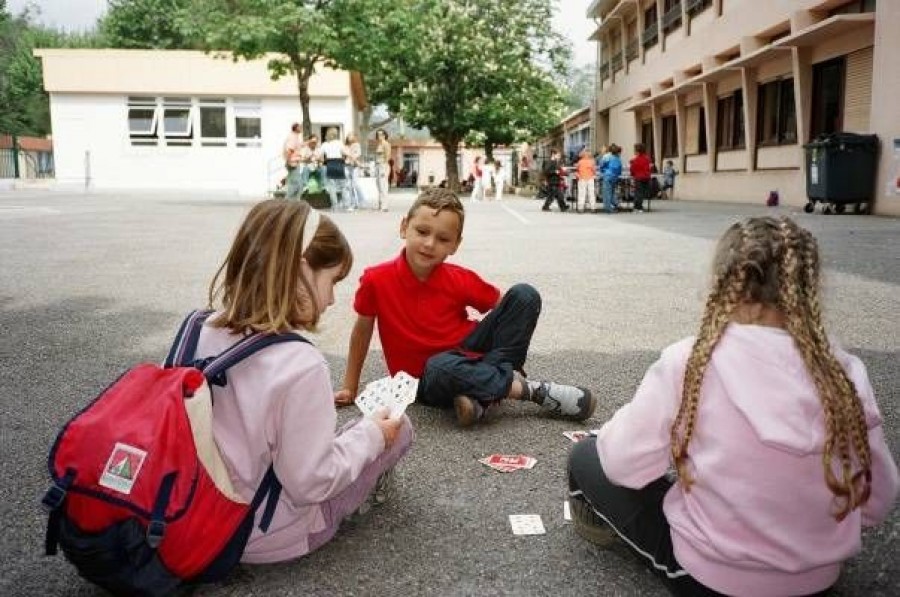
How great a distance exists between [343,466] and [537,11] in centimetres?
4293

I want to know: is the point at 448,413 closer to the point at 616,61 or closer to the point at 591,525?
the point at 591,525

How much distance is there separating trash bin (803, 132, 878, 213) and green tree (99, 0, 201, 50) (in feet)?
167

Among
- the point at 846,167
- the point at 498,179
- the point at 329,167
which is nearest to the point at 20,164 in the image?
the point at 498,179

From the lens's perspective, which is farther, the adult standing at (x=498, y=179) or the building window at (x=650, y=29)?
the building window at (x=650, y=29)

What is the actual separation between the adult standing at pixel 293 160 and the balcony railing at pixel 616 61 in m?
23.1

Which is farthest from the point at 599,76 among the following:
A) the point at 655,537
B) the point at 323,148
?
the point at 655,537

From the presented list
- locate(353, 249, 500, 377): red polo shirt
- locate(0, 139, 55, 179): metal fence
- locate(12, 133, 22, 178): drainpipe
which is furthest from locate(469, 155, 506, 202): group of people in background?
locate(353, 249, 500, 377): red polo shirt

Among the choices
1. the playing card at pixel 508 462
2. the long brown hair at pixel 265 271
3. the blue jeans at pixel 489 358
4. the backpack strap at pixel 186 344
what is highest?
the long brown hair at pixel 265 271

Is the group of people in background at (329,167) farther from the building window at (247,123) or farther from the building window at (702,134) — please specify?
the building window at (247,123)

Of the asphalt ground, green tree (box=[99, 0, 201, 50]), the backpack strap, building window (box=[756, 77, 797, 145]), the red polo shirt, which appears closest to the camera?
the backpack strap

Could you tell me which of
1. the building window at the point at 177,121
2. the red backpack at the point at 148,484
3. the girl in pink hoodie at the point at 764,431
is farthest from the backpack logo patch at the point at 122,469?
the building window at the point at 177,121

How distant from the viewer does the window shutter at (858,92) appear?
17.3 metres

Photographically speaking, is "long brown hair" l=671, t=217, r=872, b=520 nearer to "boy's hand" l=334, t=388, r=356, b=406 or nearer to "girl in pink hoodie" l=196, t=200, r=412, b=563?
"girl in pink hoodie" l=196, t=200, r=412, b=563

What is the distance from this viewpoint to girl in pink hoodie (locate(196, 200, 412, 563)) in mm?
2006
